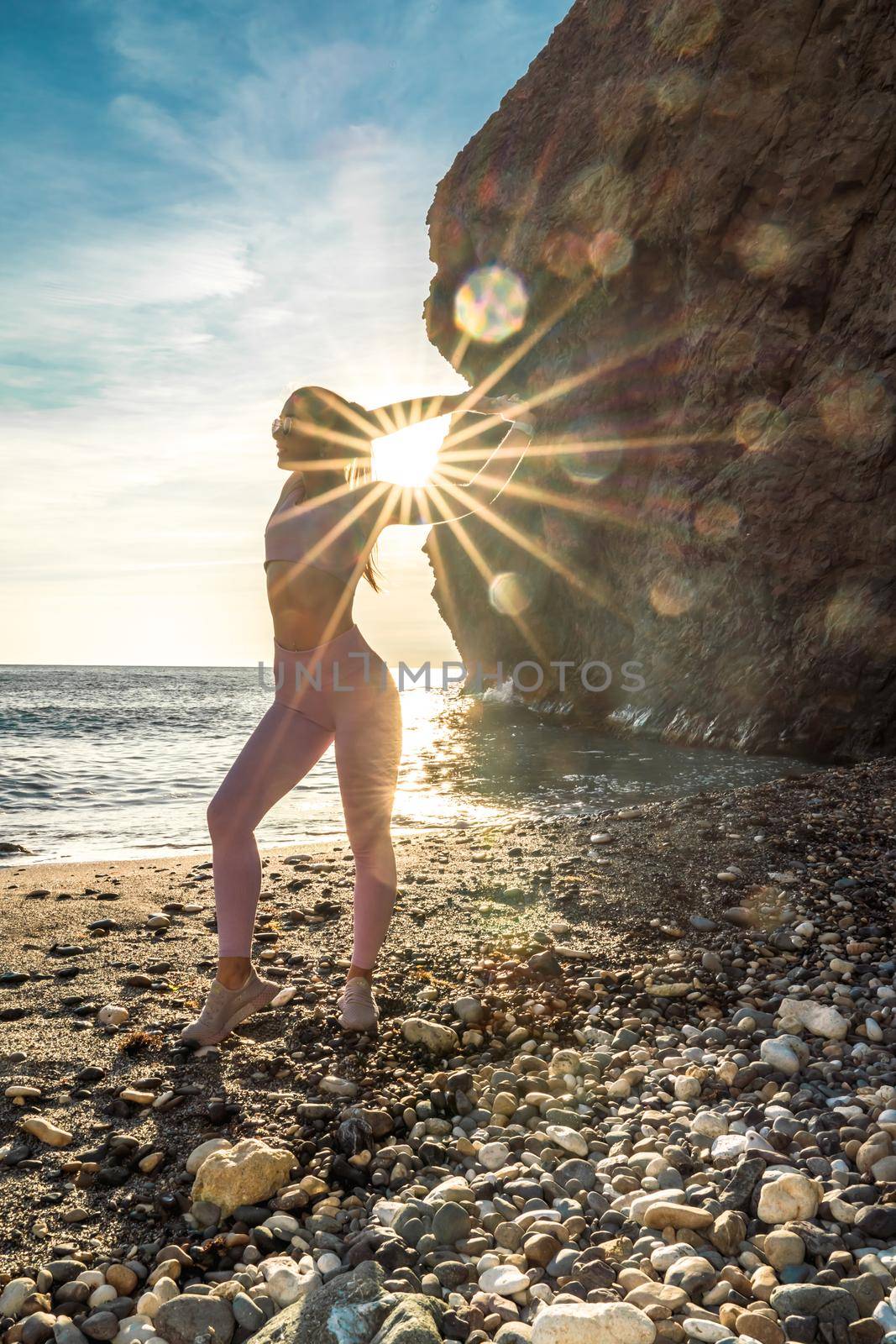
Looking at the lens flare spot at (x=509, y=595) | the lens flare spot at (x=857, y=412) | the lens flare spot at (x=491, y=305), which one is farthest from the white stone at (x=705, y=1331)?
the lens flare spot at (x=509, y=595)

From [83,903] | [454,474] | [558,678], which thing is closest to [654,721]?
[558,678]

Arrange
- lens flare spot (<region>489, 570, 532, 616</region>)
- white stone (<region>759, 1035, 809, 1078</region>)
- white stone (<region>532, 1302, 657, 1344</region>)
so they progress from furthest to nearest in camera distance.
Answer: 1. lens flare spot (<region>489, 570, 532, 616</region>)
2. white stone (<region>759, 1035, 809, 1078</region>)
3. white stone (<region>532, 1302, 657, 1344</region>)

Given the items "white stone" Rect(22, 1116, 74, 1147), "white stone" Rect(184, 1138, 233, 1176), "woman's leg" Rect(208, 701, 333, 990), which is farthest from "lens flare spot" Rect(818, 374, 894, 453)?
"white stone" Rect(22, 1116, 74, 1147)

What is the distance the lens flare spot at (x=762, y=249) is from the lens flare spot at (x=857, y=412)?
2.95m

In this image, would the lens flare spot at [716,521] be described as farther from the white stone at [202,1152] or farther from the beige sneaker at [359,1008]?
the white stone at [202,1152]

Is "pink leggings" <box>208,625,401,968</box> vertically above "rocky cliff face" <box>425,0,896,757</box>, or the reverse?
"rocky cliff face" <box>425,0,896,757</box>

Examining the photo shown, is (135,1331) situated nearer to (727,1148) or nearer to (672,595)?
(727,1148)

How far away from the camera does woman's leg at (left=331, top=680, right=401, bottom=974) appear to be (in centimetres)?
344

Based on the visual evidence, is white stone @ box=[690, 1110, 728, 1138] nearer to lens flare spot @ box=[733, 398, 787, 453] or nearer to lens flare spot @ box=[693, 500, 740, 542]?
lens flare spot @ box=[733, 398, 787, 453]

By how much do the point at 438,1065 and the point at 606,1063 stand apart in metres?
0.63

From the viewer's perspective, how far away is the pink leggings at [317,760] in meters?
3.34

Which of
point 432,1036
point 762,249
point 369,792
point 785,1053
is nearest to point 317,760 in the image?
point 369,792

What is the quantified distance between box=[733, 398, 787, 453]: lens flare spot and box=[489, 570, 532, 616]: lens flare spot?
1318 cm

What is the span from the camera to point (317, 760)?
11.0 feet
